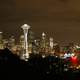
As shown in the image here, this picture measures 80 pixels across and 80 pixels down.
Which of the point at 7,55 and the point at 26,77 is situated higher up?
the point at 7,55

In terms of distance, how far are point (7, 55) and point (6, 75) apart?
0.66 meters

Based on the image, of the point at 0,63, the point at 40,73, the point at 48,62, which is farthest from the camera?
the point at 48,62

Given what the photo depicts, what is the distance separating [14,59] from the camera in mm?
11219

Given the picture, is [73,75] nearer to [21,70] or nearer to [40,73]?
[40,73]

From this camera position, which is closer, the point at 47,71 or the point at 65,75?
the point at 47,71

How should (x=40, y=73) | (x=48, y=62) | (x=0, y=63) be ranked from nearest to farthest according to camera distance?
(x=0, y=63), (x=40, y=73), (x=48, y=62)

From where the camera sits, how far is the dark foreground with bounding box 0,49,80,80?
1105cm

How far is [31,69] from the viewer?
11.7 metres

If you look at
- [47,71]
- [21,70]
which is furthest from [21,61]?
[47,71]

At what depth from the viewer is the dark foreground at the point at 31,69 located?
1105cm

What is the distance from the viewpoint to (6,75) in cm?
1103

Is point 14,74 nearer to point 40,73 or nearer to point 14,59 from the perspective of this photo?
point 14,59

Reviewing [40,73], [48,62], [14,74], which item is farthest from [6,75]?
[48,62]

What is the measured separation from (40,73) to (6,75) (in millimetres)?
1534
